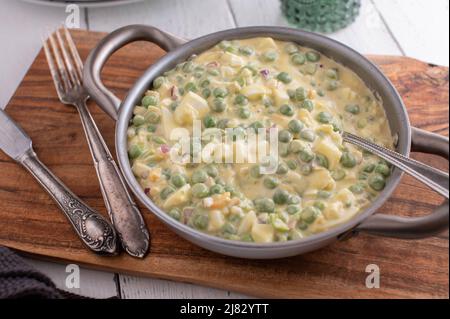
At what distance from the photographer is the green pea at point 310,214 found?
2324 mm

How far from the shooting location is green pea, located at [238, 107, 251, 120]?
2656 mm

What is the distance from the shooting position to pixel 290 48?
2953 mm

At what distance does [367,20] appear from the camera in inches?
153

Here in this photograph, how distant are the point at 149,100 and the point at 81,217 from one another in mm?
593

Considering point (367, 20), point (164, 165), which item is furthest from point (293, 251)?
point (367, 20)

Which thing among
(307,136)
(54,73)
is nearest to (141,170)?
(307,136)

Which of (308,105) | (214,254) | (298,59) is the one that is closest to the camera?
(214,254)

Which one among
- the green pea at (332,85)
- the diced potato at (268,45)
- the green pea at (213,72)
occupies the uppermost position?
the diced potato at (268,45)

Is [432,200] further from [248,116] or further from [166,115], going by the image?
[166,115]

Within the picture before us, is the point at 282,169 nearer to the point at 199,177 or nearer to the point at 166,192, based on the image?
the point at 199,177

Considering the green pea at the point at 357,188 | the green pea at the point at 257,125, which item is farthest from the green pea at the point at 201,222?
the green pea at the point at 357,188

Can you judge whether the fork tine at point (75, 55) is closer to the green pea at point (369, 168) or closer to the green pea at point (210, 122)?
the green pea at point (210, 122)

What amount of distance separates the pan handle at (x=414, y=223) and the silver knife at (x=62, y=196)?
3.40ft

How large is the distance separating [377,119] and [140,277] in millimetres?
1217
